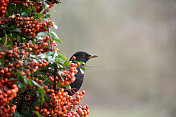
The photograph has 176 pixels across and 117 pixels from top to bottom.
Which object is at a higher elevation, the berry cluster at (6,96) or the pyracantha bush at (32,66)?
the pyracantha bush at (32,66)

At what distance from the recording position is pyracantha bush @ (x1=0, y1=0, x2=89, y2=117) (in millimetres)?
1260

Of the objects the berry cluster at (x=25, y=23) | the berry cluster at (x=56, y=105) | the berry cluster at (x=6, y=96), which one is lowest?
the berry cluster at (x=6, y=96)

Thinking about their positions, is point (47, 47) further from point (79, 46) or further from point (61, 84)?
point (79, 46)

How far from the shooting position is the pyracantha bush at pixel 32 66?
4.13 feet

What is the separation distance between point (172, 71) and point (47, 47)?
6.72m

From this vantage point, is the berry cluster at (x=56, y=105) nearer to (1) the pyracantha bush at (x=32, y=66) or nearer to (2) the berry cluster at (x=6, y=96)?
(1) the pyracantha bush at (x=32, y=66)

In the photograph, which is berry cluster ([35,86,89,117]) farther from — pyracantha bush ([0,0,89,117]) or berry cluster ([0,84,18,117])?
berry cluster ([0,84,18,117])

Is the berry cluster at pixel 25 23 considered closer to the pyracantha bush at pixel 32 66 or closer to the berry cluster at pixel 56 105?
the pyracantha bush at pixel 32 66

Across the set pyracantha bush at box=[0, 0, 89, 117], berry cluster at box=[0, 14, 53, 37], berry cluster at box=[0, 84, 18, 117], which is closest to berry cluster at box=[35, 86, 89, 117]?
pyracantha bush at box=[0, 0, 89, 117]

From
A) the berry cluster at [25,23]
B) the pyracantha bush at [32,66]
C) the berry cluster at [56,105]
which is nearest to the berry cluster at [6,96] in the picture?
the pyracantha bush at [32,66]

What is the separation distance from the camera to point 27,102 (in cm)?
145

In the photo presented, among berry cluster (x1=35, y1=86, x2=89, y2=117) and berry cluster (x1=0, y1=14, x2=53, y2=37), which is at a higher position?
berry cluster (x1=0, y1=14, x2=53, y2=37)

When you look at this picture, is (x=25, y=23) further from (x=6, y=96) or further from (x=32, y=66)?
(x=6, y=96)

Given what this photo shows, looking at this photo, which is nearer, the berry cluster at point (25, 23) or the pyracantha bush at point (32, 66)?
the pyracantha bush at point (32, 66)
